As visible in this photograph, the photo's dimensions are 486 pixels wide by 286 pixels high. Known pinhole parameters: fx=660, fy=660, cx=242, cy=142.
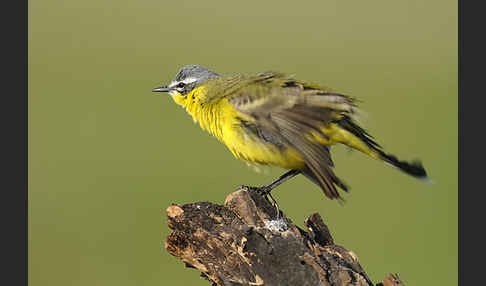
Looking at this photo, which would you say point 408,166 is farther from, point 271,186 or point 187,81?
point 187,81

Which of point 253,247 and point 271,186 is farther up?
point 271,186

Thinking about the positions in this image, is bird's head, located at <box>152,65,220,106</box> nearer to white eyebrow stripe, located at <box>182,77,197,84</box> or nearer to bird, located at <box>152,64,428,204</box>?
white eyebrow stripe, located at <box>182,77,197,84</box>

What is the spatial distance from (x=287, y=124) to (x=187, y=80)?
3.93ft

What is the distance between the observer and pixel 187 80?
5539mm

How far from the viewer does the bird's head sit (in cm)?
550

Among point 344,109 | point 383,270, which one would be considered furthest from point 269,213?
point 383,270

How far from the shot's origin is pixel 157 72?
13.1m

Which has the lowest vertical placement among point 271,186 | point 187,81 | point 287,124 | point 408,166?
point 271,186

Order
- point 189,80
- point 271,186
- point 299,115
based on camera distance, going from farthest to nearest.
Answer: point 189,80 < point 271,186 < point 299,115

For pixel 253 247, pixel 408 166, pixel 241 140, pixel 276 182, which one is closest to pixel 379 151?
pixel 408 166

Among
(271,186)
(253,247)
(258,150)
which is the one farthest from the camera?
(271,186)

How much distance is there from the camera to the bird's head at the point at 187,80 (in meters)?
5.50

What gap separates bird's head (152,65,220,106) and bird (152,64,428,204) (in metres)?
0.16

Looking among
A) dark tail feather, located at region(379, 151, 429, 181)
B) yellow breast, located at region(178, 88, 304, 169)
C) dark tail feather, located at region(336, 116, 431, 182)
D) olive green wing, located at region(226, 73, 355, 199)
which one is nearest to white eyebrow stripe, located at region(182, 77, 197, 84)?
yellow breast, located at region(178, 88, 304, 169)
